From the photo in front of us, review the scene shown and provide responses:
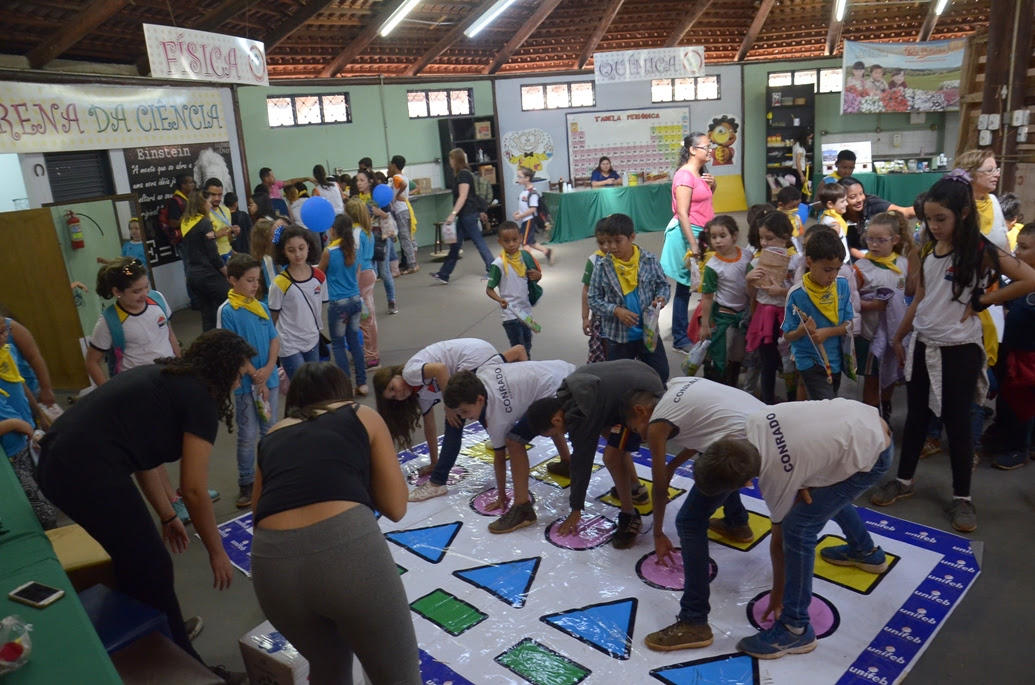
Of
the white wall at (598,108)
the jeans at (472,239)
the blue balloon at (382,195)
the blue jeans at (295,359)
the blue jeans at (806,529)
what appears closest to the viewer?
the blue jeans at (806,529)

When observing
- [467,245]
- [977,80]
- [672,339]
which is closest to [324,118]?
[467,245]

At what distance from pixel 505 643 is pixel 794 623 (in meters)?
1.06

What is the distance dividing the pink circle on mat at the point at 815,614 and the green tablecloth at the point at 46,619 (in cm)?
220

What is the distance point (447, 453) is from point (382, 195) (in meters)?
5.93

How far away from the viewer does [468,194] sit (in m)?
9.45

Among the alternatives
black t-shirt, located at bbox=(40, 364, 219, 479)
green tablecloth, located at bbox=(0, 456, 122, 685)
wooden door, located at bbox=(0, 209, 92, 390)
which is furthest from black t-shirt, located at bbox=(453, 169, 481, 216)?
green tablecloth, located at bbox=(0, 456, 122, 685)

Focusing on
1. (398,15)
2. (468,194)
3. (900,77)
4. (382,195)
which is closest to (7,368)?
(382,195)

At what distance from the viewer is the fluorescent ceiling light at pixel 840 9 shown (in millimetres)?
11930

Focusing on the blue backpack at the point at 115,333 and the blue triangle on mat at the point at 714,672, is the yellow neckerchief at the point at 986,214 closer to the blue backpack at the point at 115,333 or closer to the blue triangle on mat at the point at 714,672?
the blue triangle on mat at the point at 714,672

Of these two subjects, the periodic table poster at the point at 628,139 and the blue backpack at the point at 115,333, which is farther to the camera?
the periodic table poster at the point at 628,139

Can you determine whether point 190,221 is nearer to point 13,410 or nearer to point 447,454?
point 13,410

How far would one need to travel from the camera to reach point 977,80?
Answer: 740 cm

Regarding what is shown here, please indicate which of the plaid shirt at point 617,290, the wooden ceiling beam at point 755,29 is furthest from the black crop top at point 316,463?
the wooden ceiling beam at point 755,29

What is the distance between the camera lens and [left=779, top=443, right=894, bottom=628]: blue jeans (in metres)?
2.58
